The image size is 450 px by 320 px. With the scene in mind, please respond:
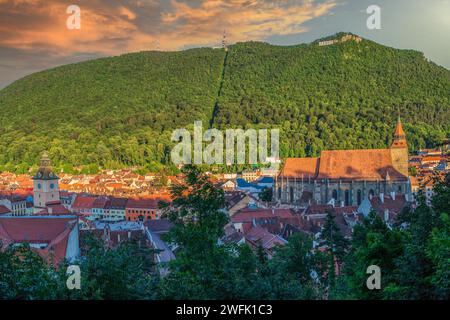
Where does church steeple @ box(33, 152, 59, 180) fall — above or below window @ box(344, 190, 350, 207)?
above

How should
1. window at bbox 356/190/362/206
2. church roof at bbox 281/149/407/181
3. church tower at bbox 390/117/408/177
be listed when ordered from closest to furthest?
1. church roof at bbox 281/149/407/181
2. window at bbox 356/190/362/206
3. church tower at bbox 390/117/408/177

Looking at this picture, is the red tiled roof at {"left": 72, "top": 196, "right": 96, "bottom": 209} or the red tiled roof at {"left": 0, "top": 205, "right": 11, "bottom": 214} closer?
the red tiled roof at {"left": 0, "top": 205, "right": 11, "bottom": 214}

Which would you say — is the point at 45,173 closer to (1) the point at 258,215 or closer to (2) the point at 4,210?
(2) the point at 4,210

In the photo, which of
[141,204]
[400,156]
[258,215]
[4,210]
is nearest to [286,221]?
[258,215]

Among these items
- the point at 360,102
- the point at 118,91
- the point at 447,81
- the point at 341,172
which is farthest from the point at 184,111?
the point at 341,172

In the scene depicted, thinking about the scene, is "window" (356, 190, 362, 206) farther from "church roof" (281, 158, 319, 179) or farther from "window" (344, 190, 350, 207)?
"church roof" (281, 158, 319, 179)

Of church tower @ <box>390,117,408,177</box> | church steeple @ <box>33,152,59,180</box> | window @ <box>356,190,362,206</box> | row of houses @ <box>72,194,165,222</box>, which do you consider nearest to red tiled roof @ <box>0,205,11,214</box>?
church steeple @ <box>33,152,59,180</box>

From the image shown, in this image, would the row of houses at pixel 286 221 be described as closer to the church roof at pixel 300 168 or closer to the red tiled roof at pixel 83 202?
the church roof at pixel 300 168

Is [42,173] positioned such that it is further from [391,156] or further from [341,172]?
[391,156]
